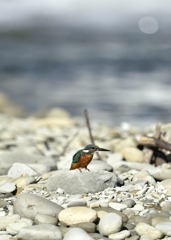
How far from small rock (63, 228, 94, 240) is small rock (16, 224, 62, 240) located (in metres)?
0.07

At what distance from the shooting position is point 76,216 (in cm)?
254

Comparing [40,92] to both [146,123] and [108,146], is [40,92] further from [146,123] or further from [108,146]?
[108,146]

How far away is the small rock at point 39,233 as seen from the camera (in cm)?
235

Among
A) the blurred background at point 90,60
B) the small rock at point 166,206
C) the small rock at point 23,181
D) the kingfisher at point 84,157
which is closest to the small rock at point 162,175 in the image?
the small rock at point 166,206

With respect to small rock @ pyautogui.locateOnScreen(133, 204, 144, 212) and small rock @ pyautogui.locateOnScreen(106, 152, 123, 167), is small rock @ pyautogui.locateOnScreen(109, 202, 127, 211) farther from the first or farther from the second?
small rock @ pyautogui.locateOnScreen(106, 152, 123, 167)

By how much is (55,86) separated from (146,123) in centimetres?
361

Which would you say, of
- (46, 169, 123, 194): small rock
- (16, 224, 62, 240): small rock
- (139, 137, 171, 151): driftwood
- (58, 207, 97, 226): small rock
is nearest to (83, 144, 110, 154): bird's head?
(46, 169, 123, 194): small rock

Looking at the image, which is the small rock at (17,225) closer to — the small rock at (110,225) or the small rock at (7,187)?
the small rock at (110,225)

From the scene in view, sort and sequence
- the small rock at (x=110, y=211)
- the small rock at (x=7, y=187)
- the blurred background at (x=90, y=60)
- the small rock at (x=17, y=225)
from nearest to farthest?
the small rock at (x=17, y=225), the small rock at (x=110, y=211), the small rock at (x=7, y=187), the blurred background at (x=90, y=60)

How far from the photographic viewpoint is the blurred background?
1106cm

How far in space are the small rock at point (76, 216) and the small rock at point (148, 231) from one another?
0.24 metres

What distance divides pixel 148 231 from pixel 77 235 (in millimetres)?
382

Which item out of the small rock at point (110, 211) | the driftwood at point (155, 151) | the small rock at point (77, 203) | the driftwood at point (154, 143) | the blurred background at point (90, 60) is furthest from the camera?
the blurred background at point (90, 60)

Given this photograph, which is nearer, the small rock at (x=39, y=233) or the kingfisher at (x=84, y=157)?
the small rock at (x=39, y=233)
